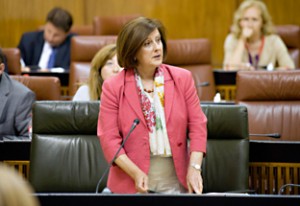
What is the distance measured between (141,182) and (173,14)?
6601 mm

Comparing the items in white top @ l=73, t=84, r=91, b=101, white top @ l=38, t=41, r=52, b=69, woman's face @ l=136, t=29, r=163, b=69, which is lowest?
white top @ l=73, t=84, r=91, b=101

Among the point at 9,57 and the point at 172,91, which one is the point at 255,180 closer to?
the point at 172,91

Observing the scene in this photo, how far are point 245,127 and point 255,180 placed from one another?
0.29 metres

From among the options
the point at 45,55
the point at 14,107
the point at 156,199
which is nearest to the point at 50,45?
the point at 45,55

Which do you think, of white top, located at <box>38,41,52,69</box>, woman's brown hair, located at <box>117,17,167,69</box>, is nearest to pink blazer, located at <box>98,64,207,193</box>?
woman's brown hair, located at <box>117,17,167,69</box>

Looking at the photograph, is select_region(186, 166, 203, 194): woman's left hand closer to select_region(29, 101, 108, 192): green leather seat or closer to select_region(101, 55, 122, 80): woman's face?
select_region(29, 101, 108, 192): green leather seat

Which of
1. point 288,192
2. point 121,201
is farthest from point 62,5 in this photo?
point 121,201

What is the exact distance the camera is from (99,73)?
4254mm

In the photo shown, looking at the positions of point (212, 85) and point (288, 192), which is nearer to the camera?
point (288, 192)

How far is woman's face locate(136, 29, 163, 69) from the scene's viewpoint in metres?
2.84

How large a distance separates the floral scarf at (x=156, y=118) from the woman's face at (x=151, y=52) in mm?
70

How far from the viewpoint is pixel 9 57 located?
5621mm

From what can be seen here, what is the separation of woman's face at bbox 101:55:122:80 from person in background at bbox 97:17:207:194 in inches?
52.1

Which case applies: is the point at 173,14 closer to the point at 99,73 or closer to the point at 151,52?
the point at 99,73
